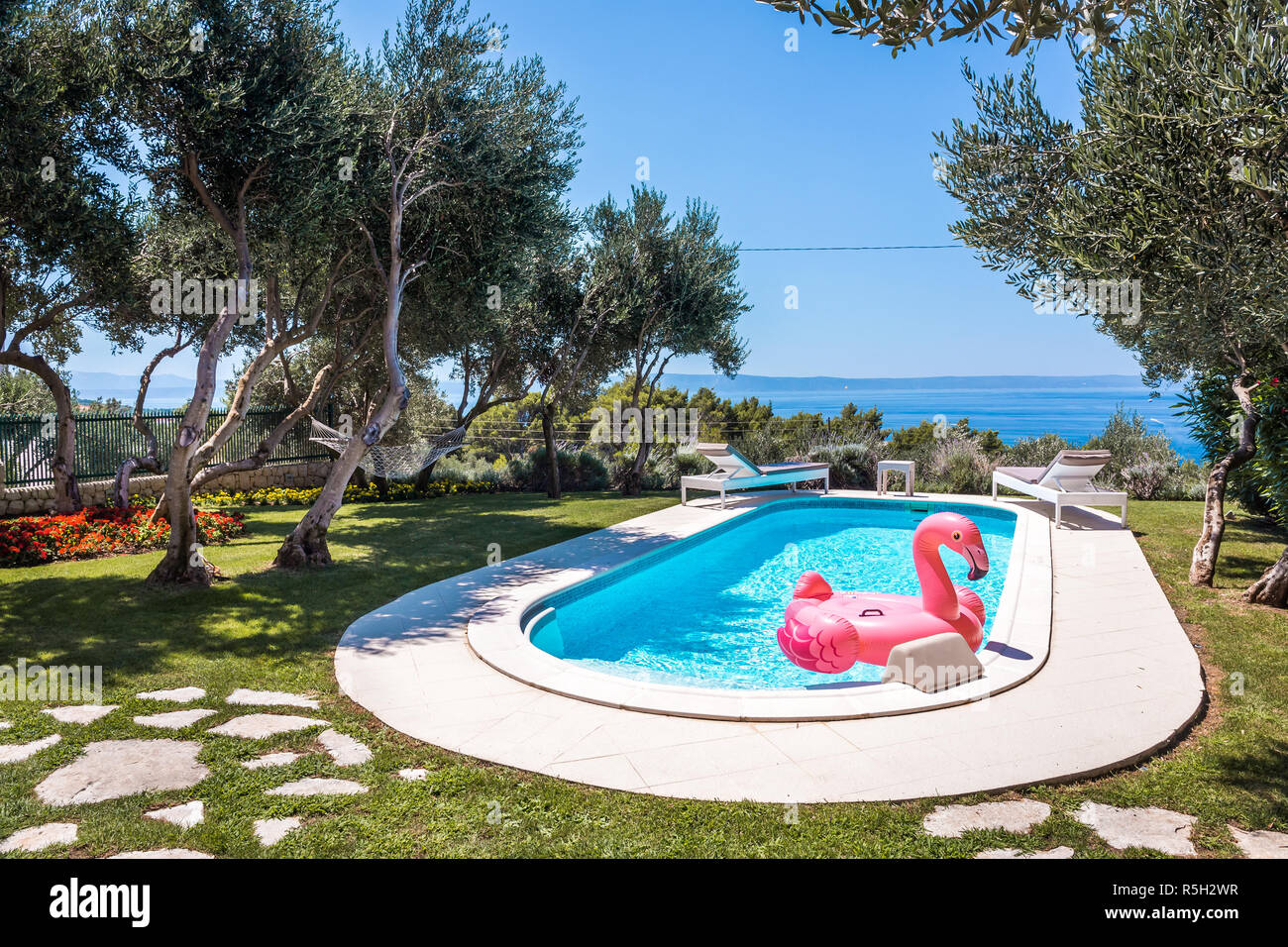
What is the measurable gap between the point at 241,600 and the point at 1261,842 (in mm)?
8078

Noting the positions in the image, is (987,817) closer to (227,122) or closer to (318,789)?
(318,789)

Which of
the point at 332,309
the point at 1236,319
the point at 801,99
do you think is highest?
the point at 801,99

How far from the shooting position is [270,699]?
15.9 feet

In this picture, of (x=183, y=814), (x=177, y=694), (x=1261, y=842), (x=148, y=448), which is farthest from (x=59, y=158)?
(x=1261, y=842)

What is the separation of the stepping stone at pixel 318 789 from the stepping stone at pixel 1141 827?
138 inches

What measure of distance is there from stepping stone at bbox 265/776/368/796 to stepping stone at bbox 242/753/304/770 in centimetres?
28

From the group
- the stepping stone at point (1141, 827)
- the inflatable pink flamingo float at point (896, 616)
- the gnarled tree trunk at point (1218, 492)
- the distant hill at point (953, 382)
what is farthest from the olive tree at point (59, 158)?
the distant hill at point (953, 382)

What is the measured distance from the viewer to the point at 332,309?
13.4 m

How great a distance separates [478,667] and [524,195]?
7326mm

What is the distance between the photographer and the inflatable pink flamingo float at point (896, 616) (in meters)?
5.72
